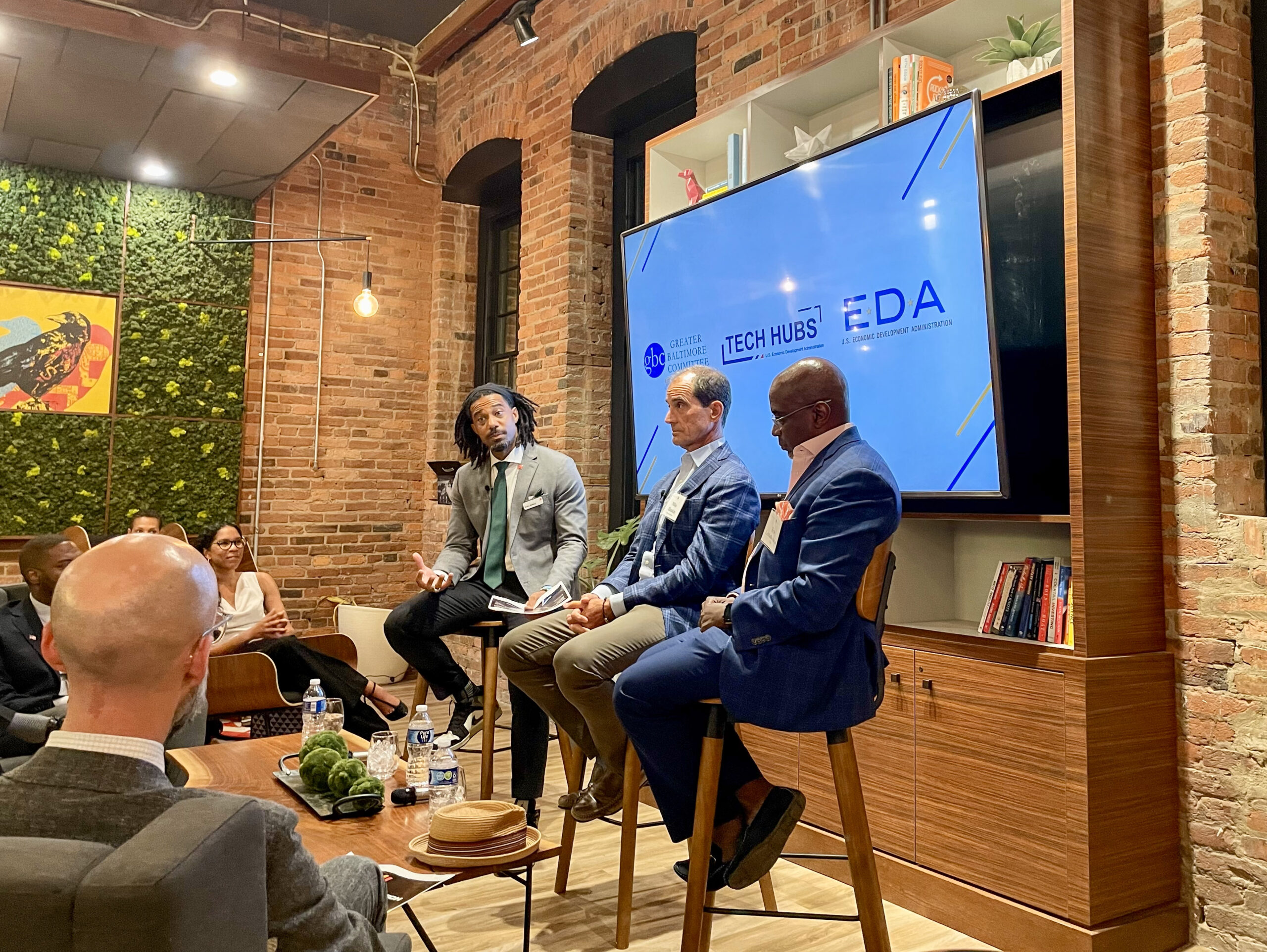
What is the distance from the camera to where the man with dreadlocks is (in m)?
3.66

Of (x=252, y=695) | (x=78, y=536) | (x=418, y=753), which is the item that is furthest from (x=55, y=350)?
(x=418, y=753)

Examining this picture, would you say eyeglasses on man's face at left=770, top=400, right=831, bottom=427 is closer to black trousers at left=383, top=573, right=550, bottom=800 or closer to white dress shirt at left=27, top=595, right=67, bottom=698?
black trousers at left=383, top=573, right=550, bottom=800

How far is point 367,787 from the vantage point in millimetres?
2281

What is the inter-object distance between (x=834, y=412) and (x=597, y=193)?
381cm

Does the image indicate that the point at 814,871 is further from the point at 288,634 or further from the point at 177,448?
the point at 177,448

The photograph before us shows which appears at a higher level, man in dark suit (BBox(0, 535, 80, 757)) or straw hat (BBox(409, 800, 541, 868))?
man in dark suit (BBox(0, 535, 80, 757))

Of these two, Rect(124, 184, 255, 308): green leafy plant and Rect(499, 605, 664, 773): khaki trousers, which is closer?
Rect(499, 605, 664, 773): khaki trousers

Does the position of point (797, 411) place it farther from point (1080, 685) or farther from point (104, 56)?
point (104, 56)

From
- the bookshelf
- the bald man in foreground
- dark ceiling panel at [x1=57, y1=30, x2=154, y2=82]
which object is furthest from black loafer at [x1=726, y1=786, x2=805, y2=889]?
dark ceiling panel at [x1=57, y1=30, x2=154, y2=82]

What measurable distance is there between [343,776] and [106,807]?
1290 mm

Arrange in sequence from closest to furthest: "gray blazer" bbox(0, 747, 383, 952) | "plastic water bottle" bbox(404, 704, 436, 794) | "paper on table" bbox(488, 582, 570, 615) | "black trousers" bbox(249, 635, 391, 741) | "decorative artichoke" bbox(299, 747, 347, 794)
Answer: "gray blazer" bbox(0, 747, 383, 952) < "decorative artichoke" bbox(299, 747, 347, 794) < "plastic water bottle" bbox(404, 704, 436, 794) < "paper on table" bbox(488, 582, 570, 615) < "black trousers" bbox(249, 635, 391, 741)

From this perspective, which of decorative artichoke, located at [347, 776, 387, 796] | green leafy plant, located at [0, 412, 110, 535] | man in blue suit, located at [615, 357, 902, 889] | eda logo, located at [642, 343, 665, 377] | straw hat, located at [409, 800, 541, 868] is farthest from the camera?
green leafy plant, located at [0, 412, 110, 535]

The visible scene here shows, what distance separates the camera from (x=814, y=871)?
10.6ft

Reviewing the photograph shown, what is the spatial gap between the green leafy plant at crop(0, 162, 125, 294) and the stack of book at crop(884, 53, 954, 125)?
5214 mm
